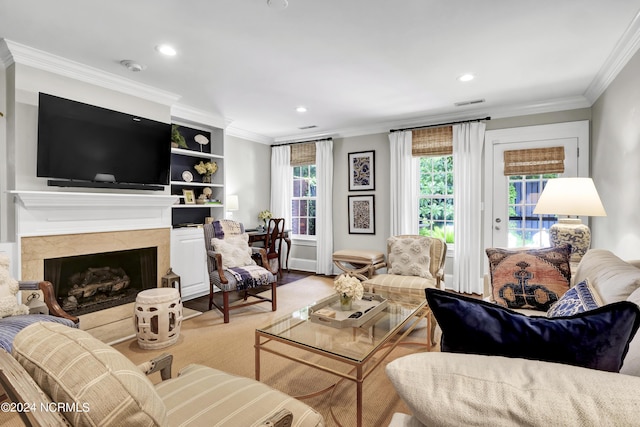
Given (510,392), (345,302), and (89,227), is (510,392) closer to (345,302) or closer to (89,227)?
(345,302)

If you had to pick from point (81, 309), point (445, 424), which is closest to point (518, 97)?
point (445, 424)

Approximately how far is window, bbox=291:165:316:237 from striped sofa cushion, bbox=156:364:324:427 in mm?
4654

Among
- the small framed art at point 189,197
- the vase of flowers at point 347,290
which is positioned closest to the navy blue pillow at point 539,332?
the vase of flowers at point 347,290

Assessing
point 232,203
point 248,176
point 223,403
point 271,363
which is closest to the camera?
point 223,403

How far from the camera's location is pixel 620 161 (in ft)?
9.27

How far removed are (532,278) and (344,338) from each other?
1362 mm

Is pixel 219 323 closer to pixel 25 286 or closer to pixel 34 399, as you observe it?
pixel 25 286

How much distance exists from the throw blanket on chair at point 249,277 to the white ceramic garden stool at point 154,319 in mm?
759

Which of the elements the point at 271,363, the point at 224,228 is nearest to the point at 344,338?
the point at 271,363

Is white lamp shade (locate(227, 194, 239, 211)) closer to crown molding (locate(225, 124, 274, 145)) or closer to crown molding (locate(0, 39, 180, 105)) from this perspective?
crown molding (locate(225, 124, 274, 145))

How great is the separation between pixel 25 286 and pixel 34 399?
2.13m

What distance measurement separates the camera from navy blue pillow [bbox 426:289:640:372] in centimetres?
80

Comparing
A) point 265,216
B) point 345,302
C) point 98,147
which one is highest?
point 98,147

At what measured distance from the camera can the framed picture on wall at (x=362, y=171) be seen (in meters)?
5.28
